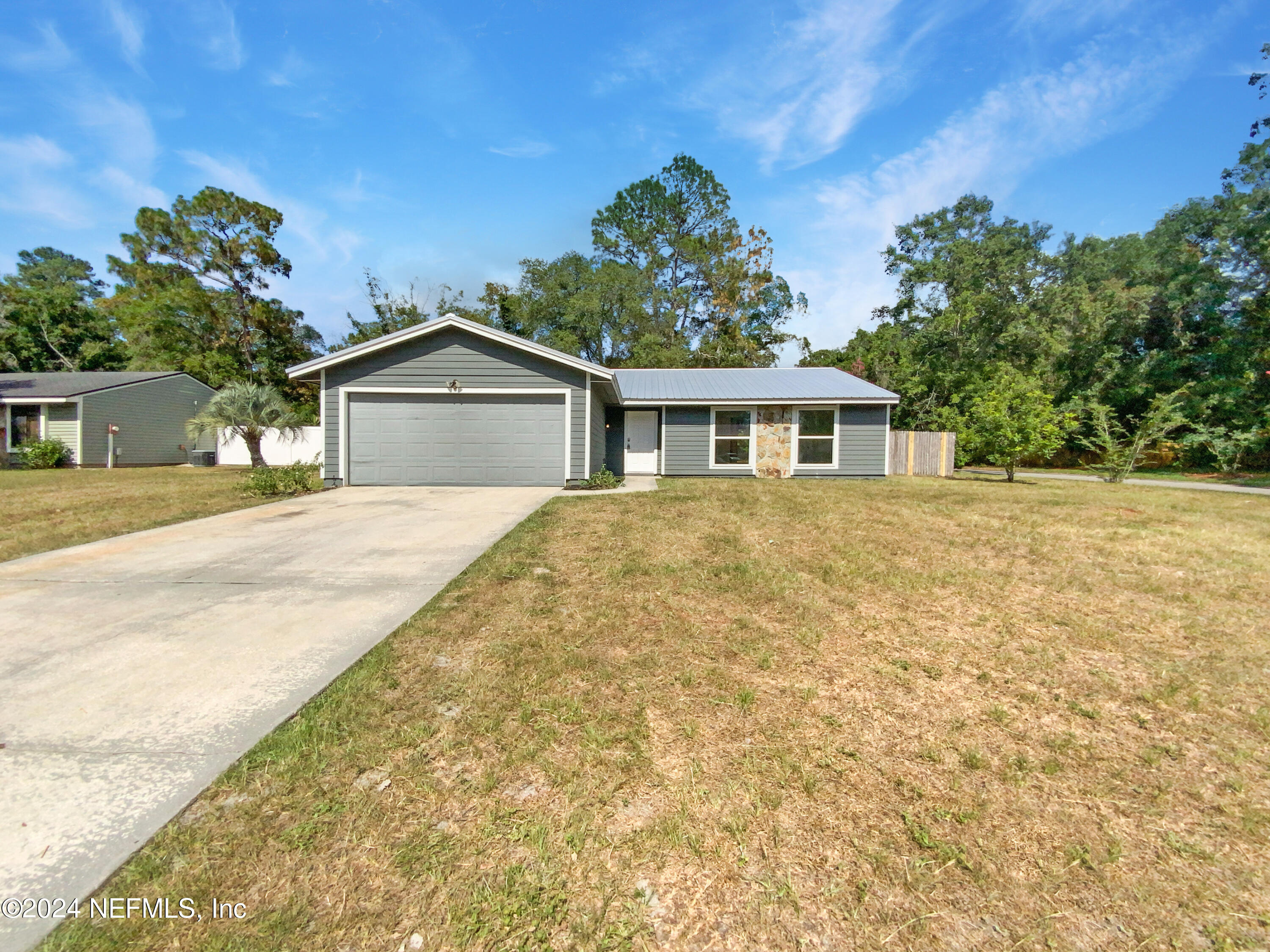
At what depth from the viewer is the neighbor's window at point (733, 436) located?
15.3 m

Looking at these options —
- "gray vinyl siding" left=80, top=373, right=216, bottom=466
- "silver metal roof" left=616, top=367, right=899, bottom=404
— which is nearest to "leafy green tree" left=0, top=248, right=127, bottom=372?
"gray vinyl siding" left=80, top=373, right=216, bottom=466

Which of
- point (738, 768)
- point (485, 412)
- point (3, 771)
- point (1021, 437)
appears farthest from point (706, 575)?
point (1021, 437)

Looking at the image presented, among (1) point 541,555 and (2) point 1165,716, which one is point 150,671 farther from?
(2) point 1165,716

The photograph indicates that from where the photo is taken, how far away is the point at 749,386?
629 inches

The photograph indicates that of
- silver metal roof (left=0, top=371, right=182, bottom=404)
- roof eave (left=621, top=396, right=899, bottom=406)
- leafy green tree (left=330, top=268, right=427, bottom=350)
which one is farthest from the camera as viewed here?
leafy green tree (left=330, top=268, right=427, bottom=350)

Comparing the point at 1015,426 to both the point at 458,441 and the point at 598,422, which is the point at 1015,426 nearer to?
the point at 598,422

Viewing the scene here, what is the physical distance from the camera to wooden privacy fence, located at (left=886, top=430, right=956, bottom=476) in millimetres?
17234

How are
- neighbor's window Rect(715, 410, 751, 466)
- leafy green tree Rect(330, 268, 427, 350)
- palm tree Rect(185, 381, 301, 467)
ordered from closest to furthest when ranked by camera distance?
palm tree Rect(185, 381, 301, 467) → neighbor's window Rect(715, 410, 751, 466) → leafy green tree Rect(330, 268, 427, 350)

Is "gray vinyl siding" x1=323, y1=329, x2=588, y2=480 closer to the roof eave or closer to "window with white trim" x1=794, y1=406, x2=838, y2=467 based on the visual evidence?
the roof eave

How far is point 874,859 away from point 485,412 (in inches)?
423

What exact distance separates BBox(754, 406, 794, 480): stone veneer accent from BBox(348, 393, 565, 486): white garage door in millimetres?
6333

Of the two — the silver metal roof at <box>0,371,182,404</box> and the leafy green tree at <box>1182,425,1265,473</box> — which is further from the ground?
the silver metal roof at <box>0,371,182,404</box>

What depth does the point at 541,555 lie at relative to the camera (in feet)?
18.3

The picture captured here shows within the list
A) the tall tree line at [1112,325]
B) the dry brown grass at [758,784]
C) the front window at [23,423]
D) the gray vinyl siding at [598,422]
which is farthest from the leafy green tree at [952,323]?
the front window at [23,423]
